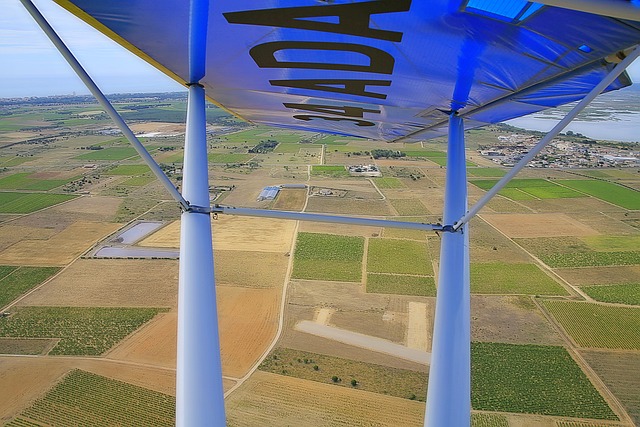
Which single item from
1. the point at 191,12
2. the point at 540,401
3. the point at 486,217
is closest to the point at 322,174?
the point at 486,217

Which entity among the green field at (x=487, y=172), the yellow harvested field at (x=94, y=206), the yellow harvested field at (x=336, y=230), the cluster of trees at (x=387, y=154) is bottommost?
the yellow harvested field at (x=336, y=230)

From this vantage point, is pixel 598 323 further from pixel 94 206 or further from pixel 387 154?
pixel 387 154

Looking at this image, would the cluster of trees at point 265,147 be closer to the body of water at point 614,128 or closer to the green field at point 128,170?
the green field at point 128,170

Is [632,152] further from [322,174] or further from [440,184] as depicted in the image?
[322,174]

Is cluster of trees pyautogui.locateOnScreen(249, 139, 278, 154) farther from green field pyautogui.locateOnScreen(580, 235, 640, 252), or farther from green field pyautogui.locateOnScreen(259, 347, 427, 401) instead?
green field pyautogui.locateOnScreen(259, 347, 427, 401)

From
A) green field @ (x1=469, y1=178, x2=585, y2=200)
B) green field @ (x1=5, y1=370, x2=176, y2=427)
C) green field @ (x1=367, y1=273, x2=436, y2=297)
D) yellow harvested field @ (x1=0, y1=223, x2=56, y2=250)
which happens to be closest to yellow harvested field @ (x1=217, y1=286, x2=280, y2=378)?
green field @ (x1=5, y1=370, x2=176, y2=427)

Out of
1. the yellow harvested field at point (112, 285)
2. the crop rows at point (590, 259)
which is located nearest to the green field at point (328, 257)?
the yellow harvested field at point (112, 285)
